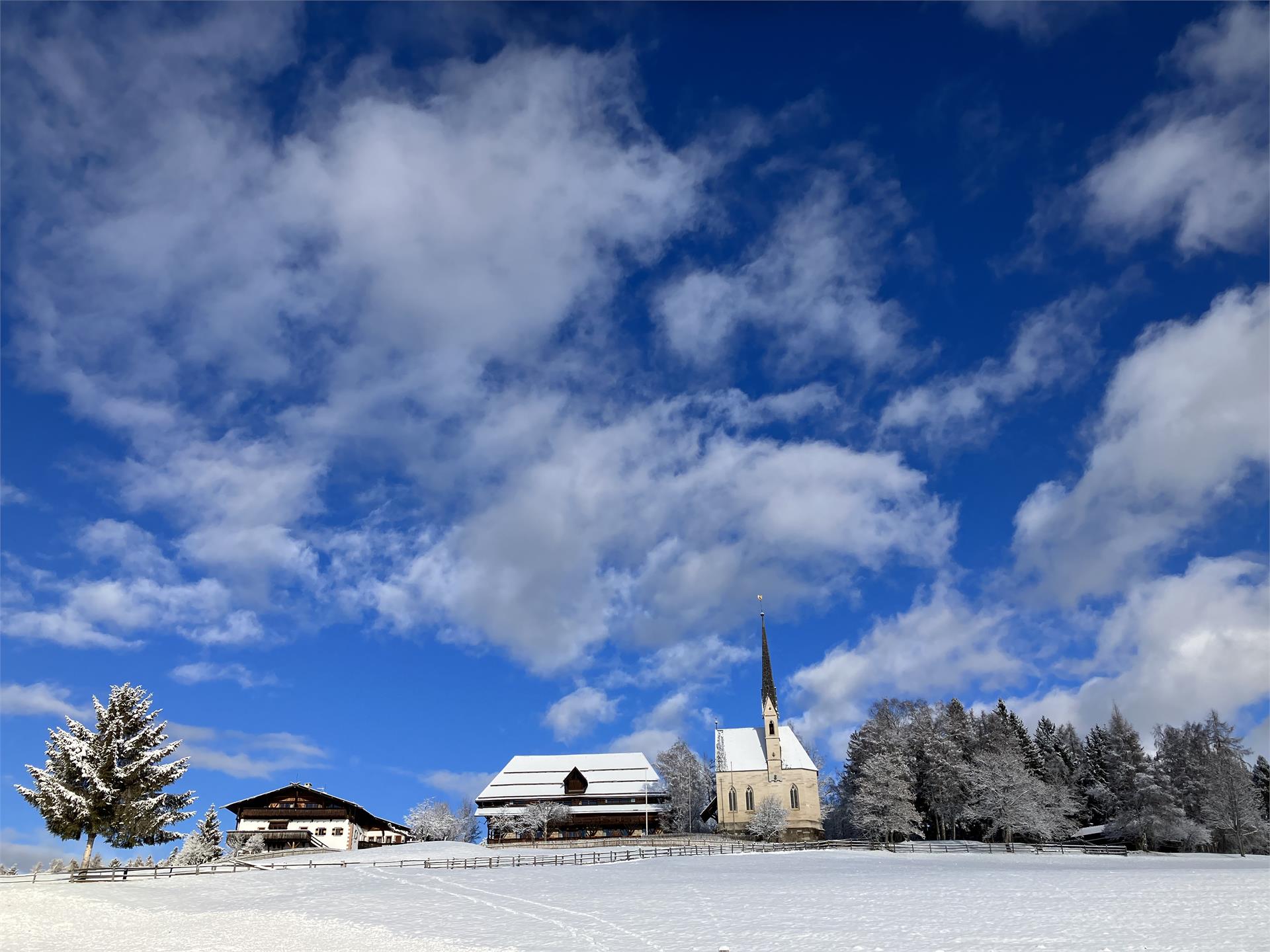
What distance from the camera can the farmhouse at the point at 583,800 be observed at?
9094cm

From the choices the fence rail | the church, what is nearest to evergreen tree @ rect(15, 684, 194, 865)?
the fence rail

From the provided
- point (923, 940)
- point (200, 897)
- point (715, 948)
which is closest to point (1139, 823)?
point (923, 940)

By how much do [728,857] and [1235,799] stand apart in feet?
156

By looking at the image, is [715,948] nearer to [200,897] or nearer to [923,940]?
[923,940]

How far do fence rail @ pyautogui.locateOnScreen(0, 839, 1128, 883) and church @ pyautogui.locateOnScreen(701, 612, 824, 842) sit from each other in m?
19.6

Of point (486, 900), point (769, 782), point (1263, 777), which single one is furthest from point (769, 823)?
point (1263, 777)

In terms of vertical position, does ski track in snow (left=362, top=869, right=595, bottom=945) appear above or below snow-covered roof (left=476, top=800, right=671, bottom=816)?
below

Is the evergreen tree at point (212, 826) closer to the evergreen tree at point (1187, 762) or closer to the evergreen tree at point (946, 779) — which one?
the evergreen tree at point (946, 779)

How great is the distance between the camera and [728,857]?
62750 millimetres

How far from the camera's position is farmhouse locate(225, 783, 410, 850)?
7750 cm

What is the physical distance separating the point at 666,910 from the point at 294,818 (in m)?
58.0

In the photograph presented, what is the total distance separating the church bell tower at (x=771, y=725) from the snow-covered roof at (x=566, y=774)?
568 inches

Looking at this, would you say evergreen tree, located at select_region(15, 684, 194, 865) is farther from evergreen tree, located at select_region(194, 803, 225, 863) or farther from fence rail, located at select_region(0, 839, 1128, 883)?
evergreen tree, located at select_region(194, 803, 225, 863)

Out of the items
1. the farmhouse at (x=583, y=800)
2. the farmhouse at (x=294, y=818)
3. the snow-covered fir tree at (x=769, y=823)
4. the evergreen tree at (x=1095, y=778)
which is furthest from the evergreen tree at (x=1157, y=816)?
the farmhouse at (x=294, y=818)
